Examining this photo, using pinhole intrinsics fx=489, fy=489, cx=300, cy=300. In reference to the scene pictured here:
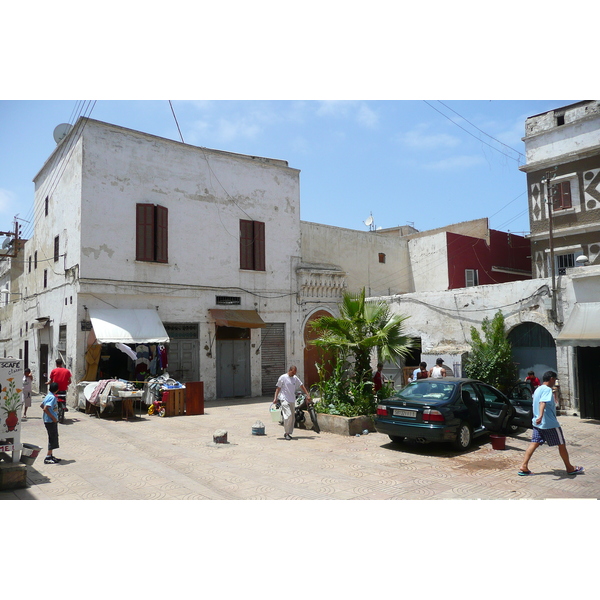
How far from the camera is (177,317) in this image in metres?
18.5

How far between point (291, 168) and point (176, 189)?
19.0 ft

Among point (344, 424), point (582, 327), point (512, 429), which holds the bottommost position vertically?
point (512, 429)

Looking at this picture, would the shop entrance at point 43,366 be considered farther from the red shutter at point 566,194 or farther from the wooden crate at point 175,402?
the red shutter at point 566,194

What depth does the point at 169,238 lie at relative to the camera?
61.3 feet

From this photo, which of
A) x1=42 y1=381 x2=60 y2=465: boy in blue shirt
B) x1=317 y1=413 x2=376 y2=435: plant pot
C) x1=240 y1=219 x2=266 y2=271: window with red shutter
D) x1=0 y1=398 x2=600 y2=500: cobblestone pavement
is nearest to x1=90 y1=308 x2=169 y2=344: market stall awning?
x1=0 y1=398 x2=600 y2=500: cobblestone pavement

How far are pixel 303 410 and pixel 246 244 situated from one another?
9.86 meters

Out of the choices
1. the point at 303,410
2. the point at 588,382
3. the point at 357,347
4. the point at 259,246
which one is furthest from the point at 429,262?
the point at 303,410

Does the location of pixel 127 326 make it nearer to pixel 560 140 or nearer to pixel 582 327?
pixel 582 327

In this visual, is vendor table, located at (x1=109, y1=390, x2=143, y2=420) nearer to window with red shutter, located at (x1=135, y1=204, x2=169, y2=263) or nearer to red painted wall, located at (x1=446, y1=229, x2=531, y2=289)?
window with red shutter, located at (x1=135, y1=204, x2=169, y2=263)

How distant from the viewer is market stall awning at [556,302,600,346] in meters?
13.2

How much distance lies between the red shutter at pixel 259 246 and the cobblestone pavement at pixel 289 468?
9.53 m

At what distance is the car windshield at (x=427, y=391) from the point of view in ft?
32.6

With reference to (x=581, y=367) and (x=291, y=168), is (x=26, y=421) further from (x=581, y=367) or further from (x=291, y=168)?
(x=581, y=367)

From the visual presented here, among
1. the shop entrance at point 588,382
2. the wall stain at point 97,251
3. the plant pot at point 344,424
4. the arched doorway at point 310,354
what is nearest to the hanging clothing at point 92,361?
the wall stain at point 97,251
